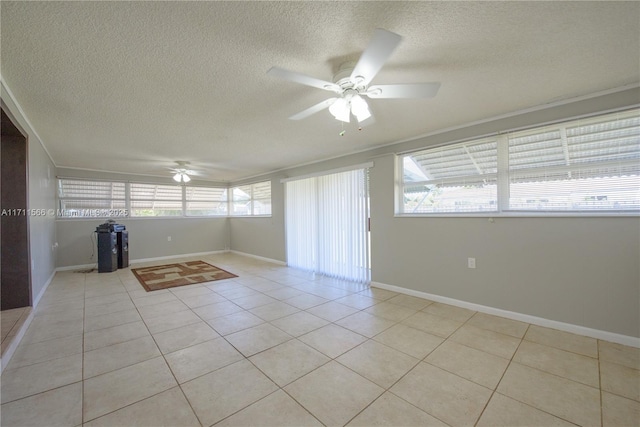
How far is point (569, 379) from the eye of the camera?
5.86 feet

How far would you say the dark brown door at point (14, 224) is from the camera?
2.73 metres

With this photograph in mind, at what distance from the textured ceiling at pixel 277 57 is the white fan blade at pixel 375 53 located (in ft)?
0.64

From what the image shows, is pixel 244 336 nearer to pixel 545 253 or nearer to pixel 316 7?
pixel 316 7

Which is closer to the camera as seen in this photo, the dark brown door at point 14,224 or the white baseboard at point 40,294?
the dark brown door at point 14,224

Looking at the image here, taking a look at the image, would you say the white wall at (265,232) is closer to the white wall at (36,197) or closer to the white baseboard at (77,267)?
the white baseboard at (77,267)

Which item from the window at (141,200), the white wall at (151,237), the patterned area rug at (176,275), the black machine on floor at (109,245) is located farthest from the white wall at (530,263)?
the white wall at (151,237)

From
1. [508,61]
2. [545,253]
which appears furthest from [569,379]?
[508,61]

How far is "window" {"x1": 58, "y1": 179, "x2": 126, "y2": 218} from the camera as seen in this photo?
5.55 m

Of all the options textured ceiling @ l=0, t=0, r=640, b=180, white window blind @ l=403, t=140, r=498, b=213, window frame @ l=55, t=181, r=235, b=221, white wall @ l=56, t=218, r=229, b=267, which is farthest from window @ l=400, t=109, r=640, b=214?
window frame @ l=55, t=181, r=235, b=221

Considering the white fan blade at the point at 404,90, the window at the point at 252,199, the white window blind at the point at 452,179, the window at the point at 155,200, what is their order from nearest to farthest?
1. the white fan blade at the point at 404,90
2. the white window blind at the point at 452,179
3. the window at the point at 155,200
4. the window at the point at 252,199

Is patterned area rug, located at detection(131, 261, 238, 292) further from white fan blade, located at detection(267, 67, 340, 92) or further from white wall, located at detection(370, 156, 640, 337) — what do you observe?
white fan blade, located at detection(267, 67, 340, 92)

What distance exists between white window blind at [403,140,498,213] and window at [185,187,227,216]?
237 inches

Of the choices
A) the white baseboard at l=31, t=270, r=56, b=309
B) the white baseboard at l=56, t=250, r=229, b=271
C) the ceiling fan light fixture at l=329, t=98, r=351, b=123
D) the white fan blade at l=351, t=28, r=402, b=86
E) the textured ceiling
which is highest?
the textured ceiling

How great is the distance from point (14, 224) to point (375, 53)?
161 inches
